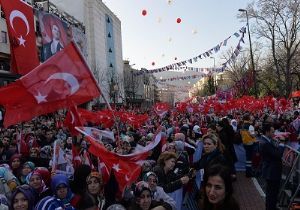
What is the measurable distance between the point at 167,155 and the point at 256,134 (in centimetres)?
839

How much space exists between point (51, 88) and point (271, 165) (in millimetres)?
3804

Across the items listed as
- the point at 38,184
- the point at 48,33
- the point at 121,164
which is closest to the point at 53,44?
the point at 48,33

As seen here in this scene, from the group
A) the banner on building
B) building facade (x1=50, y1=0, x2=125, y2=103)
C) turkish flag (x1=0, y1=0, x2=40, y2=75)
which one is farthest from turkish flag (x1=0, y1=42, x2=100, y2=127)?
building facade (x1=50, y1=0, x2=125, y2=103)

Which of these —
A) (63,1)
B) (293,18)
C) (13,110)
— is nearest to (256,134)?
(13,110)

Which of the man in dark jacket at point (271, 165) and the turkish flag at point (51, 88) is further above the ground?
the turkish flag at point (51, 88)

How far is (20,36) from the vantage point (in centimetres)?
903

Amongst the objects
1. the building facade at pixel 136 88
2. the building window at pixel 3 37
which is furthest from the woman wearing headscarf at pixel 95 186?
the building facade at pixel 136 88

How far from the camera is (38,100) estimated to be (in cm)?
626

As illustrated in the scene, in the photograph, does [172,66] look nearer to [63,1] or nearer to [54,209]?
[54,209]

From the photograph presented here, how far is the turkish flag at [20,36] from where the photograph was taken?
8680 millimetres

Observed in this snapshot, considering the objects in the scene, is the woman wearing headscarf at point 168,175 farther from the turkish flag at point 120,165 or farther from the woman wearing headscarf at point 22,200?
Result: the woman wearing headscarf at point 22,200

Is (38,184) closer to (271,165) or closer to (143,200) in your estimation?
(143,200)

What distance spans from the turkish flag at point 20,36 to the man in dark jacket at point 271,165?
4.59 m

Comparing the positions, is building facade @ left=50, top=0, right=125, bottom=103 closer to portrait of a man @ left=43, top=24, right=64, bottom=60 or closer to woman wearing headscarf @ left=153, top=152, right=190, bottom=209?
portrait of a man @ left=43, top=24, right=64, bottom=60
